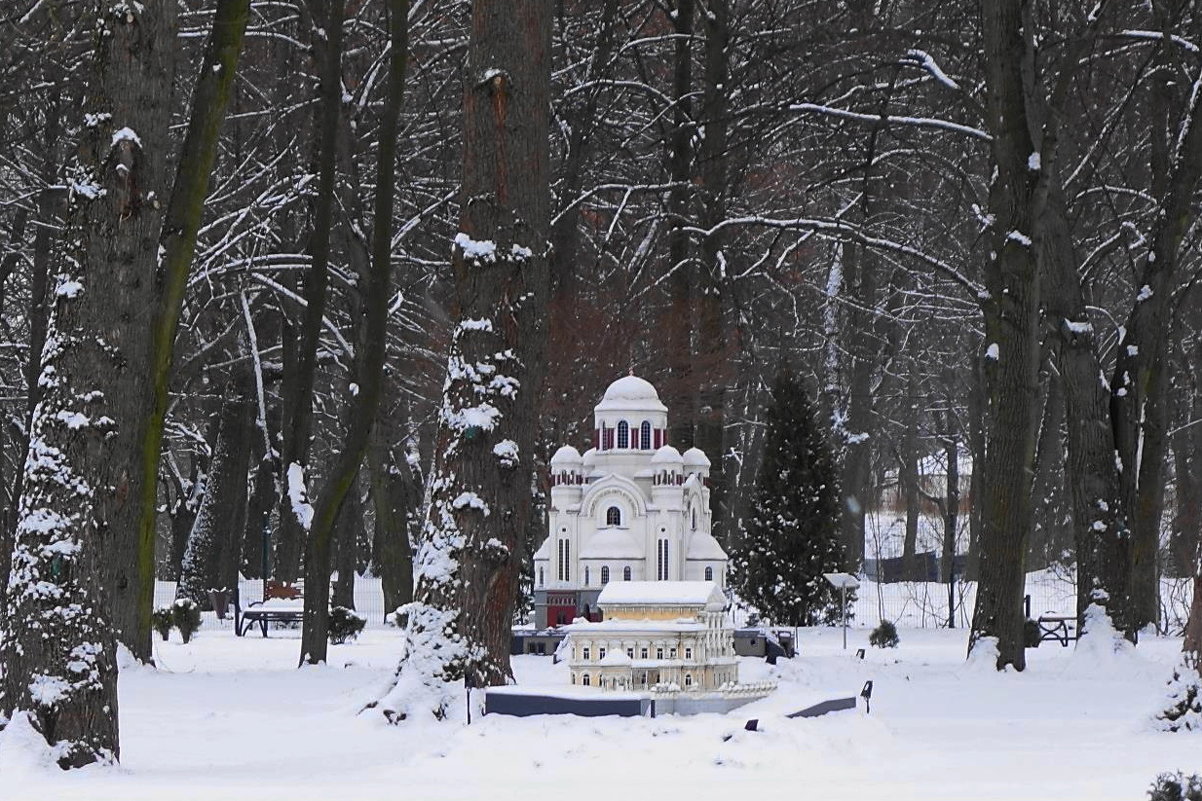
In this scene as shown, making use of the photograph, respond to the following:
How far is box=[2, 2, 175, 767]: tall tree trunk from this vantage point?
11555mm

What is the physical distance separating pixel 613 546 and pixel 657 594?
11.5 m

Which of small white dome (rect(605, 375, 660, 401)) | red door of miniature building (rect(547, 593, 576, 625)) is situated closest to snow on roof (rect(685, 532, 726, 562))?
red door of miniature building (rect(547, 593, 576, 625))

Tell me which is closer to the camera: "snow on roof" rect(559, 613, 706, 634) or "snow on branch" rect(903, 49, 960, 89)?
"snow on roof" rect(559, 613, 706, 634)

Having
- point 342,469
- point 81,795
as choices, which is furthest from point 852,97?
point 81,795

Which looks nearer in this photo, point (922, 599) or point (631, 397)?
point (631, 397)

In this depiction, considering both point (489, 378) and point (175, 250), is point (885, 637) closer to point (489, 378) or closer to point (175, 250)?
point (175, 250)

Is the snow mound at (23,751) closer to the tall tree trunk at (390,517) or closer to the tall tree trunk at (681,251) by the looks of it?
the tall tree trunk at (681,251)

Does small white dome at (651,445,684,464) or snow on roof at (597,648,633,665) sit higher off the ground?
small white dome at (651,445,684,464)

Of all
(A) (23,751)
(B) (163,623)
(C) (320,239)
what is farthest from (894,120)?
(B) (163,623)

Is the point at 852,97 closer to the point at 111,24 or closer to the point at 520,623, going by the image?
the point at 520,623

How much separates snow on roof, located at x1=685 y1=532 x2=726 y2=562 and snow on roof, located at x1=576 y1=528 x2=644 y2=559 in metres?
0.84

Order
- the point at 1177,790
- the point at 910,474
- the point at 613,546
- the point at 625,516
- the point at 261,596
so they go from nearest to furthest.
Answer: the point at 1177,790
the point at 613,546
the point at 625,516
the point at 261,596
the point at 910,474

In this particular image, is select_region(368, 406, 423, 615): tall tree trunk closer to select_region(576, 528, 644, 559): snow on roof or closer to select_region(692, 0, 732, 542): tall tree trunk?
select_region(576, 528, 644, 559): snow on roof

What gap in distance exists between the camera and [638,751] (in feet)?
37.7
